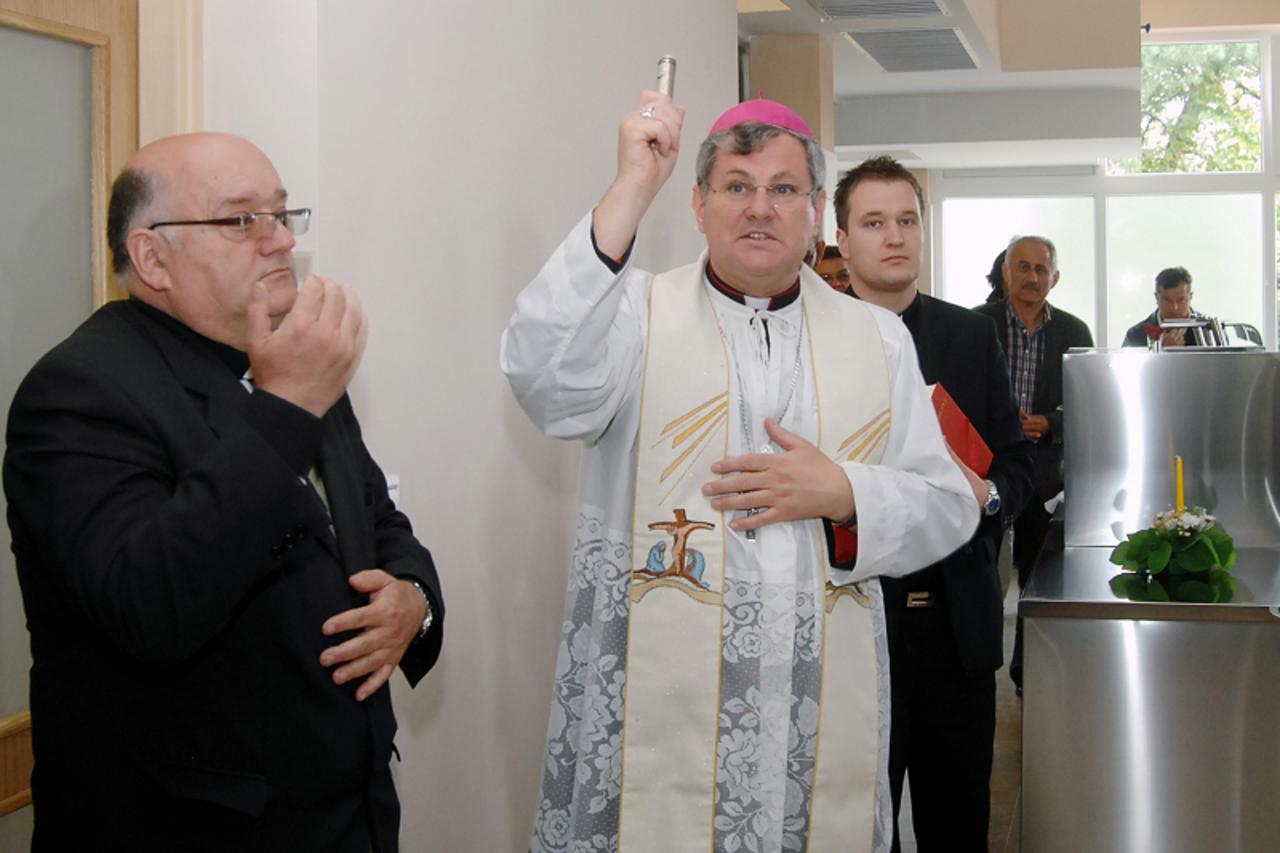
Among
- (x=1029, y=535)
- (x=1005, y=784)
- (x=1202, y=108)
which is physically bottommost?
(x=1005, y=784)

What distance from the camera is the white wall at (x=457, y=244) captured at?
2.06 meters

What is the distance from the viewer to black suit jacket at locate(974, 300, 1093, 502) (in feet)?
14.7

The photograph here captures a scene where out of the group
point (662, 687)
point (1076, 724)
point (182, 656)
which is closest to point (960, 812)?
point (1076, 724)

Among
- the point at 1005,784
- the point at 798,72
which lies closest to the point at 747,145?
the point at 1005,784

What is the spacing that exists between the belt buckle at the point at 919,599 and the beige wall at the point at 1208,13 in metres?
10.2

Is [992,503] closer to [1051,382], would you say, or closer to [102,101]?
[102,101]

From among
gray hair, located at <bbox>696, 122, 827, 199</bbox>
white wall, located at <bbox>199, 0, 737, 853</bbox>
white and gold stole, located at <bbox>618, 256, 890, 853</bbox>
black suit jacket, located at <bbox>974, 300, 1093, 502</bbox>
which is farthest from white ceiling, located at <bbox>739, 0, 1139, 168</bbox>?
white and gold stole, located at <bbox>618, 256, 890, 853</bbox>

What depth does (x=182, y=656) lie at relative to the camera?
134 cm

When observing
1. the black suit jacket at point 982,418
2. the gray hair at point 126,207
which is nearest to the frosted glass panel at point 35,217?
the gray hair at point 126,207

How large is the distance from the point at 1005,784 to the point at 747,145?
3184 mm

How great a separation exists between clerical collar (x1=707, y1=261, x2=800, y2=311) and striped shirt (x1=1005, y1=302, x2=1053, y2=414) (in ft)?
10.4

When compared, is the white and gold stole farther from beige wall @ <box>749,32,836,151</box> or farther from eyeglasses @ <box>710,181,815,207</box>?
beige wall @ <box>749,32,836,151</box>

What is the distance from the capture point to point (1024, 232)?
12.4 m

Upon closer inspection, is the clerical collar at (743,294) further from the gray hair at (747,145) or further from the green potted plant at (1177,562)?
the green potted plant at (1177,562)
